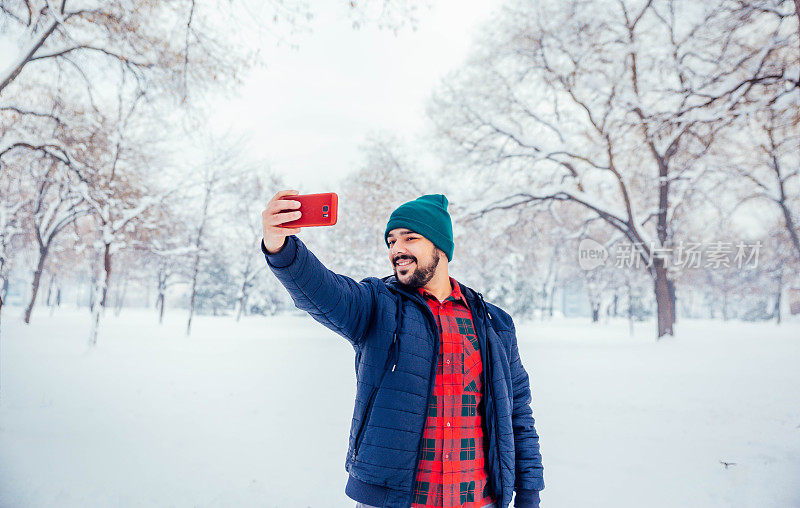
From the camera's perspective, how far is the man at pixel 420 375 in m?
1.78

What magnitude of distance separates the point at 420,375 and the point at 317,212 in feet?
2.91

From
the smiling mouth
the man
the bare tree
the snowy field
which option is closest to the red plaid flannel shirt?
the man

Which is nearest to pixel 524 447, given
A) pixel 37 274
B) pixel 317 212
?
pixel 317 212

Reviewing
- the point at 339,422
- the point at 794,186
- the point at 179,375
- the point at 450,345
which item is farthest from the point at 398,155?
the point at 794,186

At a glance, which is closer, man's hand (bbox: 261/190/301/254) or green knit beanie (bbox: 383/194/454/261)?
man's hand (bbox: 261/190/301/254)

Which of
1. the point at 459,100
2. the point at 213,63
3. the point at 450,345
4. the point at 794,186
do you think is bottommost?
the point at 450,345

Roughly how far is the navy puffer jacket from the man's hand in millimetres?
41

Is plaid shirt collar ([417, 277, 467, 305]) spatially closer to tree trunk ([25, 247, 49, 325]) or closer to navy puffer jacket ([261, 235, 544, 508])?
navy puffer jacket ([261, 235, 544, 508])

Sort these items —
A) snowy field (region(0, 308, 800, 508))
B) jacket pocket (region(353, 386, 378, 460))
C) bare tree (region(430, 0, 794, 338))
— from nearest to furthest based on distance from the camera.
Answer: jacket pocket (region(353, 386, 378, 460)), snowy field (region(0, 308, 800, 508)), bare tree (region(430, 0, 794, 338))

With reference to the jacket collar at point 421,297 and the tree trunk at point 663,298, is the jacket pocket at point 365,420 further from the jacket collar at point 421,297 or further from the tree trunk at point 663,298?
A: the tree trunk at point 663,298

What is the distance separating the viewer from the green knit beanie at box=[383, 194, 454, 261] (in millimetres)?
2170

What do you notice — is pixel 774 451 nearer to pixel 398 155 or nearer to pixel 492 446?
pixel 492 446

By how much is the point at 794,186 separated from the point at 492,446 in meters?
22.2

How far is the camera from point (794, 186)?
674 inches
